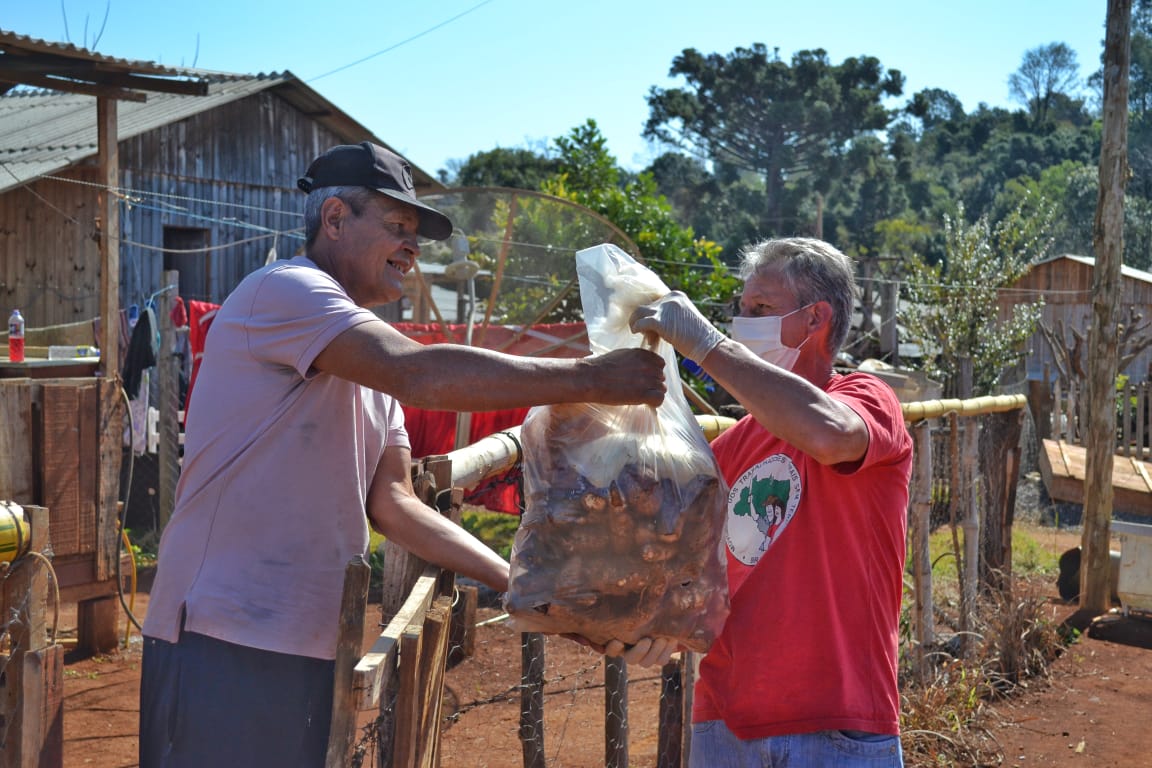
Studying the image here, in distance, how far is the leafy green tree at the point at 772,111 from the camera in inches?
Result: 1956

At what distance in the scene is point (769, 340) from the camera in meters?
2.15

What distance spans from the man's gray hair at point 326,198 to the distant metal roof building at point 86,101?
479cm

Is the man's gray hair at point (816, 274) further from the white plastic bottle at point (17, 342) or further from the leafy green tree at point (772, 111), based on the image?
the leafy green tree at point (772, 111)

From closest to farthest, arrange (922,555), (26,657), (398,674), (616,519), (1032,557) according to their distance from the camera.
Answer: (398,674), (616,519), (26,657), (922,555), (1032,557)

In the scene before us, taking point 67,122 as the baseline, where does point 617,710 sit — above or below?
below

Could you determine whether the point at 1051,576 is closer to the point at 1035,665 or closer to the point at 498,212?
the point at 1035,665

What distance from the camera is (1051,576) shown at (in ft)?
30.9

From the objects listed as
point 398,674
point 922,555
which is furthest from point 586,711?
point 398,674

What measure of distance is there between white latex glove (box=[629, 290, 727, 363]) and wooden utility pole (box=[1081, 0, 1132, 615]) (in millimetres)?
6823

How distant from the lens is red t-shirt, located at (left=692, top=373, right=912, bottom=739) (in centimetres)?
197

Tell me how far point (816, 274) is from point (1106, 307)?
6.62 metres

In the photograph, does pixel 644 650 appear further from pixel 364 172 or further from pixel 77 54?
pixel 77 54

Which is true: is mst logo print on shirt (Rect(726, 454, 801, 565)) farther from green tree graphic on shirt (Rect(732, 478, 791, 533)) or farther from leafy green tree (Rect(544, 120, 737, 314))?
leafy green tree (Rect(544, 120, 737, 314))

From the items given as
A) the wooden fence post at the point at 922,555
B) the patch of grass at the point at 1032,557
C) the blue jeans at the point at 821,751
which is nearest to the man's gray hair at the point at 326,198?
the blue jeans at the point at 821,751
